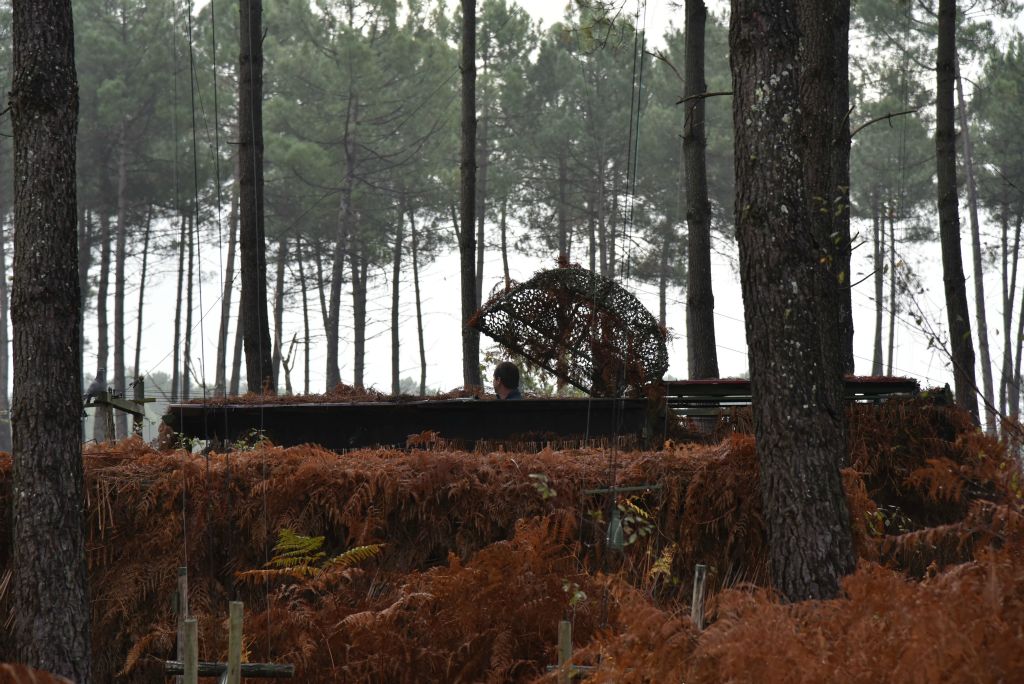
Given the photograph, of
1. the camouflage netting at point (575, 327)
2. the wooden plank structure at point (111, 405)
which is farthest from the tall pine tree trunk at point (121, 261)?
the camouflage netting at point (575, 327)

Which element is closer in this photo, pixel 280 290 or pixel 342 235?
pixel 342 235

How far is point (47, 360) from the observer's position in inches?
263

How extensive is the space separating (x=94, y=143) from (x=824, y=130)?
33.3 metres

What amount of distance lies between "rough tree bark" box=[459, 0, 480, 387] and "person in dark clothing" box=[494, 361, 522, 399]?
4.89 m

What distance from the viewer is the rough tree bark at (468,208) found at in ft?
53.6

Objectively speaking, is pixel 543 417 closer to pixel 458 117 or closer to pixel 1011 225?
pixel 458 117

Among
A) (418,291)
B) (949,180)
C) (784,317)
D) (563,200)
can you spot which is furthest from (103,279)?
(784,317)

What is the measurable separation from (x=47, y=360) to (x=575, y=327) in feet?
16.6

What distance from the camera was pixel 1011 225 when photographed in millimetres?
38094

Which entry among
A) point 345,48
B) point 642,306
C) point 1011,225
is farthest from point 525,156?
point 642,306

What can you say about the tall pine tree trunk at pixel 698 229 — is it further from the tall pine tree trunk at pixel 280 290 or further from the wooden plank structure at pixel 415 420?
the tall pine tree trunk at pixel 280 290

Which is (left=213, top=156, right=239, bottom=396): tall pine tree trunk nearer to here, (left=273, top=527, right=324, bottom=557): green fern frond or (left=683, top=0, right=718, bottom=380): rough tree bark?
(left=683, top=0, right=718, bottom=380): rough tree bark

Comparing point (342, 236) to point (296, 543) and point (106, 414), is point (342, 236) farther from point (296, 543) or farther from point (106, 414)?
point (296, 543)

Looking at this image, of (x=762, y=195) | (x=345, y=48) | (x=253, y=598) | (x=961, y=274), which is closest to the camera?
(x=762, y=195)
